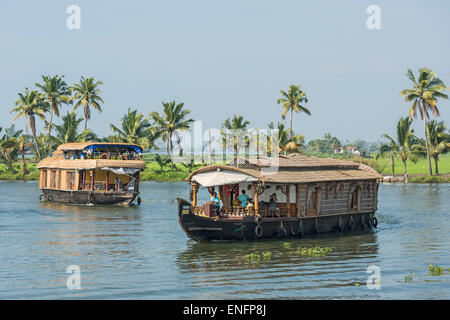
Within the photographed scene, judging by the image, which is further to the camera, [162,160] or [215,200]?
[162,160]

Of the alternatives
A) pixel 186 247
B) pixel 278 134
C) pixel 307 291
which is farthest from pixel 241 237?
pixel 278 134

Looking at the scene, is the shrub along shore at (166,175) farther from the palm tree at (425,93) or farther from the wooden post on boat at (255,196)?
the wooden post on boat at (255,196)

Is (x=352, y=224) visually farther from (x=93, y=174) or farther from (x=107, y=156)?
(x=107, y=156)

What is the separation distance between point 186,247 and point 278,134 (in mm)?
38289

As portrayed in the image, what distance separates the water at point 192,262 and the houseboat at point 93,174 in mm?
6711

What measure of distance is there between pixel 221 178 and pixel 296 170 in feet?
11.1

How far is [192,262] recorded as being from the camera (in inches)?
777

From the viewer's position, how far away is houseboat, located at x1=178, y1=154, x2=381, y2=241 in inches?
888

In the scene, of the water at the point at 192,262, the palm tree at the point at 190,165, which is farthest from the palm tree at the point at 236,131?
the water at the point at 192,262

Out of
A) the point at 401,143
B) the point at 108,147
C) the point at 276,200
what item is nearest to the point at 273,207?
the point at 276,200

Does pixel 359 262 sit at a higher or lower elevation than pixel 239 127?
lower
